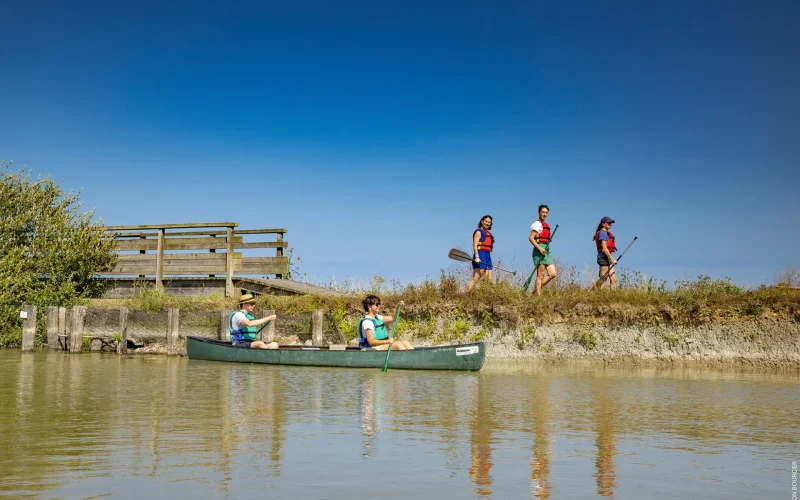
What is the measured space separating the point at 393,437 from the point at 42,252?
18.9 m

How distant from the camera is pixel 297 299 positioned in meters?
21.0

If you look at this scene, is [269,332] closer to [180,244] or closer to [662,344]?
[180,244]

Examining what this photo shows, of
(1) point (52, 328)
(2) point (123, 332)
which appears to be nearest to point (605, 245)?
(2) point (123, 332)

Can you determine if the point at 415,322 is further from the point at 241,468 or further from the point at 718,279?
the point at 241,468

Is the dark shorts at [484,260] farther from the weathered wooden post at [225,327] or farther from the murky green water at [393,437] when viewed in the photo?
the weathered wooden post at [225,327]

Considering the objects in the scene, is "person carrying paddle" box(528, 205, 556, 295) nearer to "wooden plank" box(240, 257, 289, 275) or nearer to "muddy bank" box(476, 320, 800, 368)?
"muddy bank" box(476, 320, 800, 368)

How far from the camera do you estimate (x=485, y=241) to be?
18.6 metres

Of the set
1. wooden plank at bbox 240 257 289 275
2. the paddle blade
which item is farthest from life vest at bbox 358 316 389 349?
wooden plank at bbox 240 257 289 275

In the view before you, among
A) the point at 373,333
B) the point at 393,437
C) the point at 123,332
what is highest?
the point at 373,333

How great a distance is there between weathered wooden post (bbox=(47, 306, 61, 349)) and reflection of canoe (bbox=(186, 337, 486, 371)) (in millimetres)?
6855

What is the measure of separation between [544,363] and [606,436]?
10124 millimetres

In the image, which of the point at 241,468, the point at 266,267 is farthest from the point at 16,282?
the point at 241,468

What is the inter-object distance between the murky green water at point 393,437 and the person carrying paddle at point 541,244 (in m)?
4.25

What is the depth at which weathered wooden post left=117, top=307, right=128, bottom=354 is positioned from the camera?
21.1 metres
